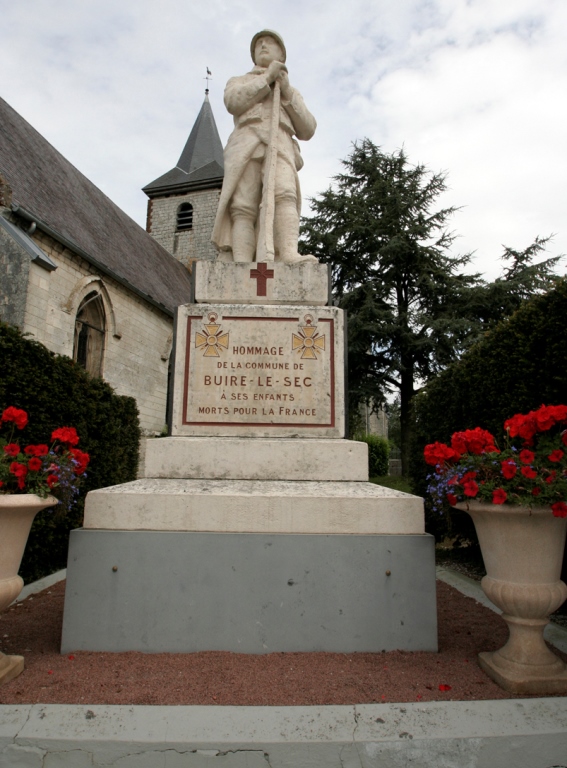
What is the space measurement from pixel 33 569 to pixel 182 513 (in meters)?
3.29

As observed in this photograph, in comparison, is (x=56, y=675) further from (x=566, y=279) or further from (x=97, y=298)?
(x=97, y=298)

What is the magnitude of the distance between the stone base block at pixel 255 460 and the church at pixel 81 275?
17.9ft

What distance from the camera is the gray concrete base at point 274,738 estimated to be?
5.90 ft

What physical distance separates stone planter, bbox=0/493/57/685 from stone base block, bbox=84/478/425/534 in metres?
0.45

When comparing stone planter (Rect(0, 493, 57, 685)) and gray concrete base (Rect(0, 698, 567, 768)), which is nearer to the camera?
gray concrete base (Rect(0, 698, 567, 768))

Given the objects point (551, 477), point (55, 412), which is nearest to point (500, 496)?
point (551, 477)

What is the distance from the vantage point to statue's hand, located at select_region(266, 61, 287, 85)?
A: 4348 millimetres

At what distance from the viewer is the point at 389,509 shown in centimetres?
286

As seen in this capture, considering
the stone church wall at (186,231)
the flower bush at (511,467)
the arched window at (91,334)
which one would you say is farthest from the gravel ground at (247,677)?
the stone church wall at (186,231)

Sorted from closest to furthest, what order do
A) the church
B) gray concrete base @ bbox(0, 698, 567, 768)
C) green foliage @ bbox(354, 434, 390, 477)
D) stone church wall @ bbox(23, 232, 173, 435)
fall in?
1. gray concrete base @ bbox(0, 698, 567, 768)
2. the church
3. stone church wall @ bbox(23, 232, 173, 435)
4. green foliage @ bbox(354, 434, 390, 477)

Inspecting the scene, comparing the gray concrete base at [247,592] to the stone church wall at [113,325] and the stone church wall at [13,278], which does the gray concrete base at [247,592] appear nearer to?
the stone church wall at [13,278]

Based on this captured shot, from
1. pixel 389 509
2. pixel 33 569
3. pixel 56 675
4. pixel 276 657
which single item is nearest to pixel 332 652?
pixel 276 657

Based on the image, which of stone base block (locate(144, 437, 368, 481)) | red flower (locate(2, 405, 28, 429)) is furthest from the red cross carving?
red flower (locate(2, 405, 28, 429))

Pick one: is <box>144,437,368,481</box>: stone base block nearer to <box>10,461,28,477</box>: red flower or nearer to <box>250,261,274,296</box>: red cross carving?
<box>10,461,28,477</box>: red flower
